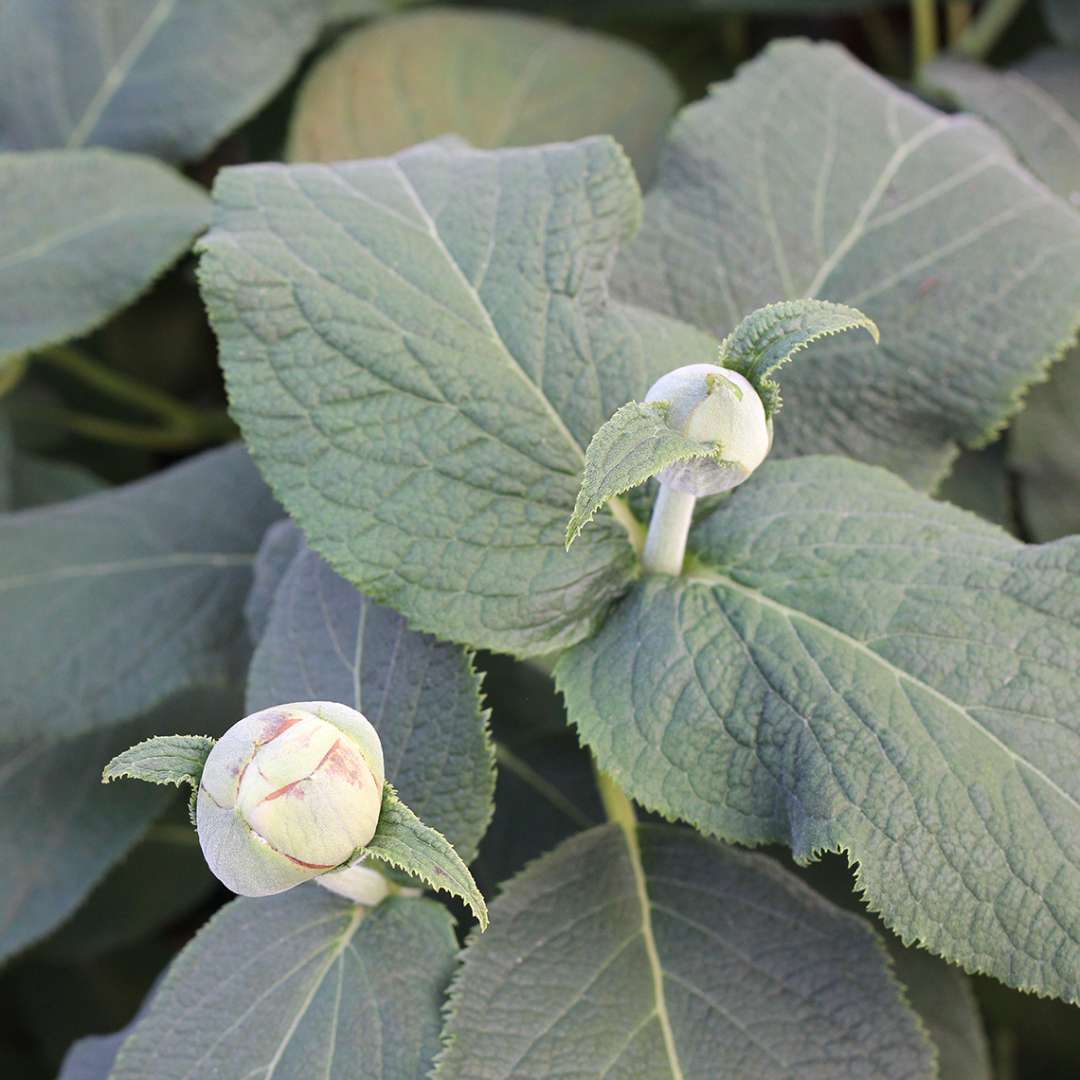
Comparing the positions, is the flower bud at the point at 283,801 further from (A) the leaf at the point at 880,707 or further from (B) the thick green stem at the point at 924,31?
(B) the thick green stem at the point at 924,31

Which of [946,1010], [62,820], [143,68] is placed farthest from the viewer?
[143,68]

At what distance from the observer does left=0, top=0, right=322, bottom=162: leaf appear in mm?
1092

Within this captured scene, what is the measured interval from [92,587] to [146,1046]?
373 mm

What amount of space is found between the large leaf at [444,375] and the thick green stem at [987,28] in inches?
25.8

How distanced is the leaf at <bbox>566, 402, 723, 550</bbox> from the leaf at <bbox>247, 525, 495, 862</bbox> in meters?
0.17

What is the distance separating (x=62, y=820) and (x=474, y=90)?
29.8 inches

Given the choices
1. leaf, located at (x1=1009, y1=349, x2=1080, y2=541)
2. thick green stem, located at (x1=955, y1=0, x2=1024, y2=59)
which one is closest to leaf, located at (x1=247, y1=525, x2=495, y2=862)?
leaf, located at (x1=1009, y1=349, x2=1080, y2=541)

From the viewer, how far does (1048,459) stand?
0.98 m

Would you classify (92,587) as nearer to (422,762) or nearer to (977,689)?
(422,762)

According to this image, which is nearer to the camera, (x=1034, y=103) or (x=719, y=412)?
(x=719, y=412)

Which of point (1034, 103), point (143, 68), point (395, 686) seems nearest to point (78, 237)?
point (143, 68)

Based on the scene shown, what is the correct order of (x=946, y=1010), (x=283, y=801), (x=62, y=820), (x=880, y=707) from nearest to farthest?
(x=283, y=801)
(x=880, y=707)
(x=946, y=1010)
(x=62, y=820)

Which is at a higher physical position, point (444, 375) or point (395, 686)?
point (444, 375)

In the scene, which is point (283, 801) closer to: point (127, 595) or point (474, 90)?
point (127, 595)
